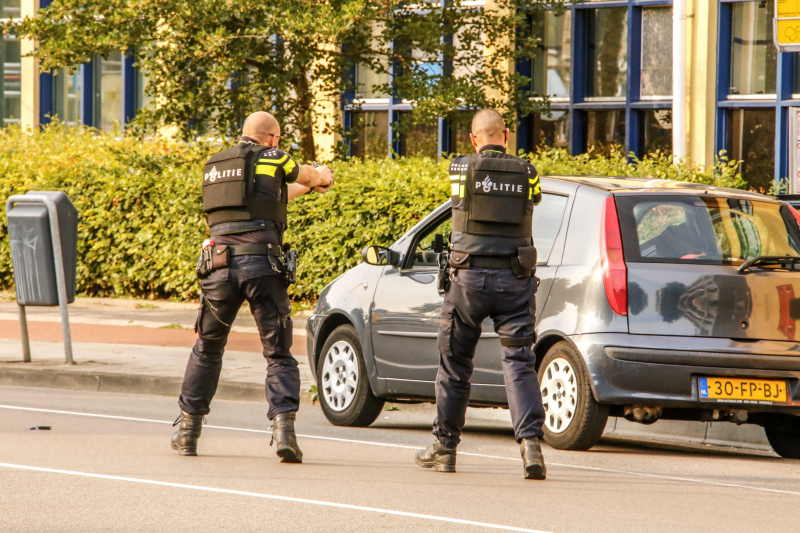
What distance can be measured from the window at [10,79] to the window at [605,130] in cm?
1316

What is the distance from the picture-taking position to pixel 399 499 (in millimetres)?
5930

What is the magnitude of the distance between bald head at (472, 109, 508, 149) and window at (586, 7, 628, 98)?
11.8 meters

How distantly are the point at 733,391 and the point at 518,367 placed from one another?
4.51 feet

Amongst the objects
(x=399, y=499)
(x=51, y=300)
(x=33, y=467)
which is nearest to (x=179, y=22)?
(x=51, y=300)

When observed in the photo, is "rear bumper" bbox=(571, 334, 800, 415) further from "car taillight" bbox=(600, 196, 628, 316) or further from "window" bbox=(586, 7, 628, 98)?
"window" bbox=(586, 7, 628, 98)

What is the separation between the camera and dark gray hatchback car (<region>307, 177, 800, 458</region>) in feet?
22.9

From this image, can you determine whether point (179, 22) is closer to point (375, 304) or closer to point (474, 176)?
point (375, 304)

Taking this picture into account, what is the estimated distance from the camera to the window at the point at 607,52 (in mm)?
17938

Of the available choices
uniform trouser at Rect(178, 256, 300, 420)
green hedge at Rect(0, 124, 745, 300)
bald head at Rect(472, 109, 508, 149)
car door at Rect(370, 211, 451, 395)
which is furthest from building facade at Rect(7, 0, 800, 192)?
bald head at Rect(472, 109, 508, 149)

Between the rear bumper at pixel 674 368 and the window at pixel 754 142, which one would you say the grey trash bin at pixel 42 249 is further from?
the window at pixel 754 142

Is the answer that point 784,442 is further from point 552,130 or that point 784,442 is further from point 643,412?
point 552,130

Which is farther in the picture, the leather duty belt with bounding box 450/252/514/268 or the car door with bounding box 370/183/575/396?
the car door with bounding box 370/183/575/396

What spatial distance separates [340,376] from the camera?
28.1 feet

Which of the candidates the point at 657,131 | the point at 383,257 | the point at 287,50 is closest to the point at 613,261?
the point at 383,257
